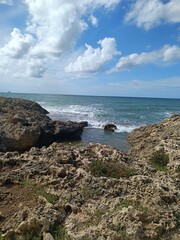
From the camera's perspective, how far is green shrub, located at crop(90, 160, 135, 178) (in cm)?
910

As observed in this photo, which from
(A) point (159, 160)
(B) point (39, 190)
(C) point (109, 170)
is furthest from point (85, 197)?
(A) point (159, 160)

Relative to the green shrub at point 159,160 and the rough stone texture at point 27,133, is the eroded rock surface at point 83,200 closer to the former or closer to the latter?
the green shrub at point 159,160

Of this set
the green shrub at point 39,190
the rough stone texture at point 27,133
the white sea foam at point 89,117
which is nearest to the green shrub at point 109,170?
the green shrub at point 39,190

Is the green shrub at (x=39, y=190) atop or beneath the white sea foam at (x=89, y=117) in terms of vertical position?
atop

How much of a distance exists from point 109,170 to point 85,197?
1.77 m

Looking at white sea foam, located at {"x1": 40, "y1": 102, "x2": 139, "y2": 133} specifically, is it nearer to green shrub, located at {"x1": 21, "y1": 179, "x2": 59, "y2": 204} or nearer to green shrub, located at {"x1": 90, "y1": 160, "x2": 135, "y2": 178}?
green shrub, located at {"x1": 90, "y1": 160, "x2": 135, "y2": 178}

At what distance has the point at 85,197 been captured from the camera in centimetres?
766

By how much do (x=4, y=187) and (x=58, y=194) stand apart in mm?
1684

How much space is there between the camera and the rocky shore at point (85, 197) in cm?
649

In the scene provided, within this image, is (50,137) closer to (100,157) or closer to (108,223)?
(100,157)

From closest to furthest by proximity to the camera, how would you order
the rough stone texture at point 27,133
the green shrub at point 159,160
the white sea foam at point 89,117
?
the green shrub at point 159,160 < the rough stone texture at point 27,133 < the white sea foam at point 89,117

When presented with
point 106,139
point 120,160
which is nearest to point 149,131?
point 106,139

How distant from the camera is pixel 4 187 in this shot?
8.55m

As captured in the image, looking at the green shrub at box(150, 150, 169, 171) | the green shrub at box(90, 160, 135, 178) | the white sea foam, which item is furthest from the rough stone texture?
the green shrub at box(90, 160, 135, 178)
